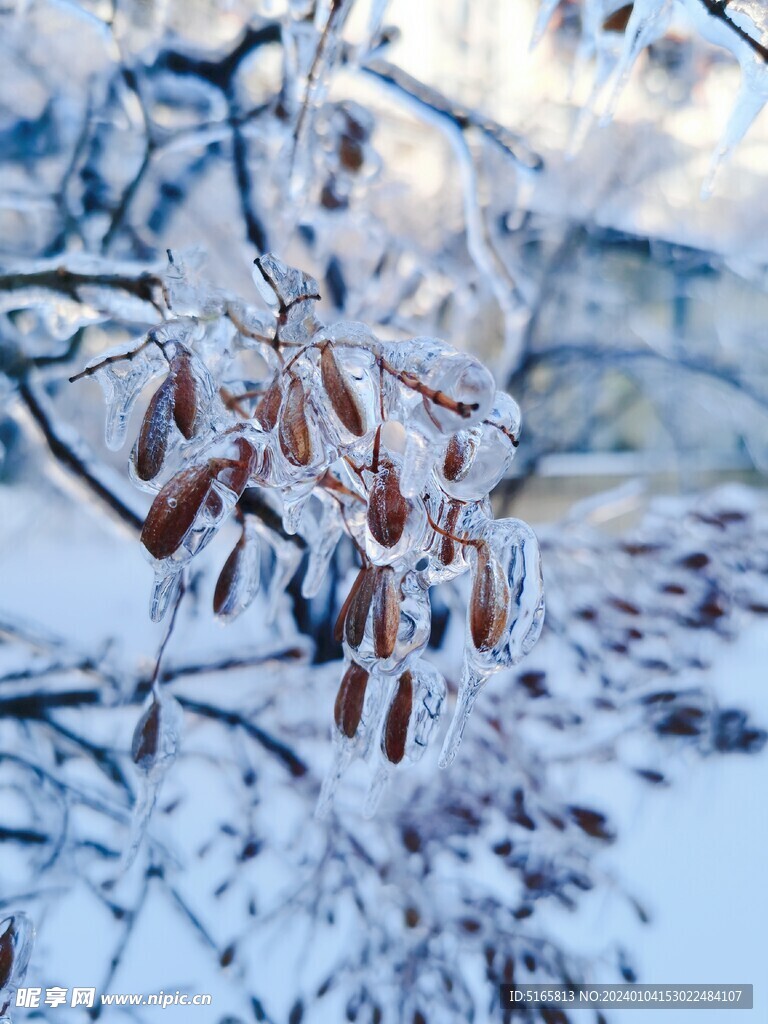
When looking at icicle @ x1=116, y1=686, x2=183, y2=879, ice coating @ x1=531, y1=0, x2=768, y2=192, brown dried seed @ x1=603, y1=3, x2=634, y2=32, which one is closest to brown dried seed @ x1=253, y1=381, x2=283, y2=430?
icicle @ x1=116, y1=686, x2=183, y2=879

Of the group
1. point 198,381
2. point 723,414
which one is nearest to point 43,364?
point 198,381

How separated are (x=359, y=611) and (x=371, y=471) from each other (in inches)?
2.6

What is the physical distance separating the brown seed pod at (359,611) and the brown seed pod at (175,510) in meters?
0.09

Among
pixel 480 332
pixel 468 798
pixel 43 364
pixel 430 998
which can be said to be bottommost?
pixel 430 998

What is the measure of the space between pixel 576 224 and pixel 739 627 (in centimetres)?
55

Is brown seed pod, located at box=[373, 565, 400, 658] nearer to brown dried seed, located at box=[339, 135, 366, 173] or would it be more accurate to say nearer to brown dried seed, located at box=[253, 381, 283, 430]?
brown dried seed, located at box=[253, 381, 283, 430]

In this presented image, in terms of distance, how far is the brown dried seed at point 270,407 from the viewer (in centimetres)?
33

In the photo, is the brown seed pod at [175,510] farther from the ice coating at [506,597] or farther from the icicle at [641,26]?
the icicle at [641,26]

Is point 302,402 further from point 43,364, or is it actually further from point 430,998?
point 430,998

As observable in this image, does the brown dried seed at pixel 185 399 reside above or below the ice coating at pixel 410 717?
above

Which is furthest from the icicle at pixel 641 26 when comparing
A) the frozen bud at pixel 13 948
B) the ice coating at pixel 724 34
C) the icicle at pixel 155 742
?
the frozen bud at pixel 13 948

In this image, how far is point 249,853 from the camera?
0.85 meters

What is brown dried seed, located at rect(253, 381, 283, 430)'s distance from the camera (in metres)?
0.33

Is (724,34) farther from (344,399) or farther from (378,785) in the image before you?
(378,785)
